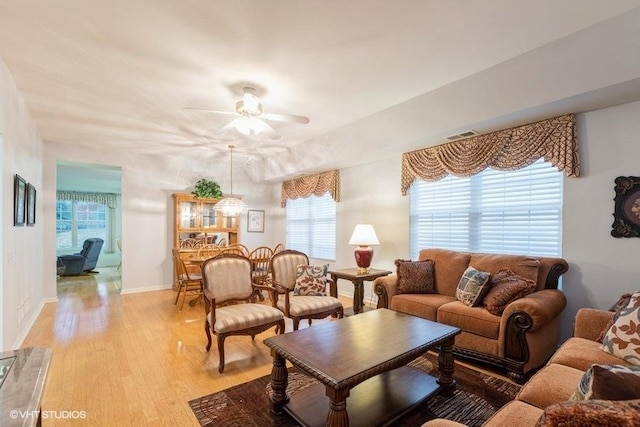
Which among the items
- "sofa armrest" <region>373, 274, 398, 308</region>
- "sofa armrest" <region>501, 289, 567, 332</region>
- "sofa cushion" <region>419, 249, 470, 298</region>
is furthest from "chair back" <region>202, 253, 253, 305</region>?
"sofa armrest" <region>501, 289, 567, 332</region>

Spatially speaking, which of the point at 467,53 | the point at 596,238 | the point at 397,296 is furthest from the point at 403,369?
the point at 467,53

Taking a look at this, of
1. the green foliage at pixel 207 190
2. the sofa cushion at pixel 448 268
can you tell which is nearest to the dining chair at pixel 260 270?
the green foliage at pixel 207 190

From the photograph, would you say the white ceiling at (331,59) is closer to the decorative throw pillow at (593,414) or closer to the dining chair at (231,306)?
the dining chair at (231,306)

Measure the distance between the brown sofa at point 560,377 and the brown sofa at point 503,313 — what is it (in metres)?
0.30

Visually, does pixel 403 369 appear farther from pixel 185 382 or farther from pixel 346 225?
pixel 346 225

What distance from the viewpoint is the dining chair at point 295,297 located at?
3.17m

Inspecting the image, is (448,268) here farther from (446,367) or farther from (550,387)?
(550,387)

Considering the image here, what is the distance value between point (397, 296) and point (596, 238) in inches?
76.0

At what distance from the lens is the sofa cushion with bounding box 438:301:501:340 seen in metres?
2.62

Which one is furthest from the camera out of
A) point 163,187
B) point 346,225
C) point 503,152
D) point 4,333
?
point 163,187

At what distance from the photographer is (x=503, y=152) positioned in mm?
3289

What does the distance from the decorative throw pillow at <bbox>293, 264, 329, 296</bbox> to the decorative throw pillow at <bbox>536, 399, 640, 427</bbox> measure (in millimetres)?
2887

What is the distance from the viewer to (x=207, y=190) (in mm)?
6055

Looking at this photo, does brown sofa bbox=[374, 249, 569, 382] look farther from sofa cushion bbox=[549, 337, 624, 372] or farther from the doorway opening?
the doorway opening
